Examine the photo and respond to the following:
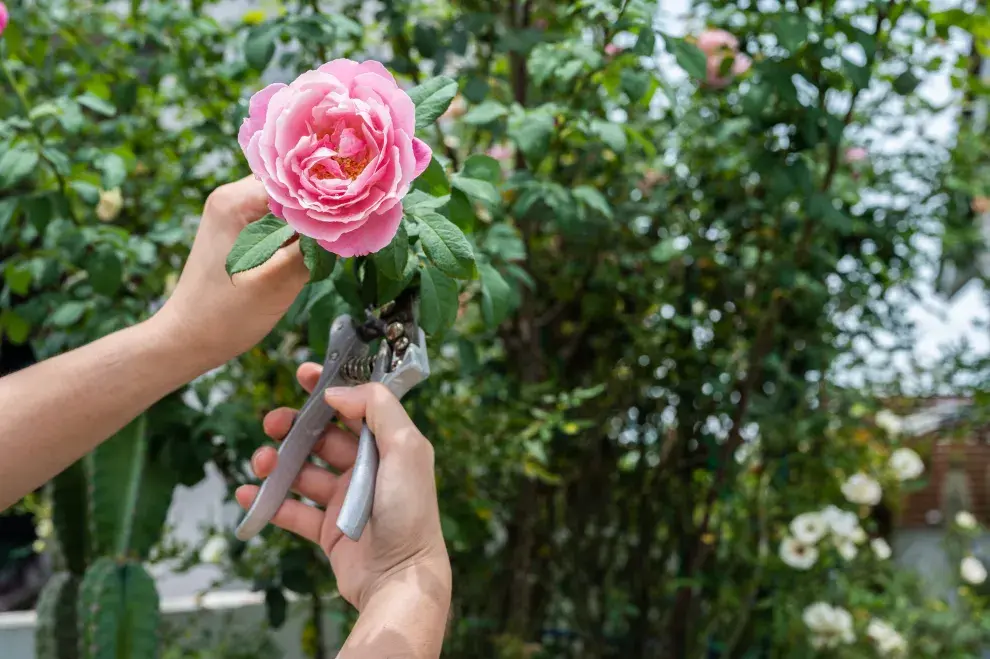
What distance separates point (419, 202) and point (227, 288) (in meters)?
0.21

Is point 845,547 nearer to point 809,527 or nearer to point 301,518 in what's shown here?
point 809,527

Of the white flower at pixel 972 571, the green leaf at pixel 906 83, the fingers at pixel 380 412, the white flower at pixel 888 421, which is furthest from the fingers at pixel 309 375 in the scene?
the white flower at pixel 972 571

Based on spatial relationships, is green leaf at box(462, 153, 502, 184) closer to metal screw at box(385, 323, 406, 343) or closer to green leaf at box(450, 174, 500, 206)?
green leaf at box(450, 174, 500, 206)

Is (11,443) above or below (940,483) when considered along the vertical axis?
above

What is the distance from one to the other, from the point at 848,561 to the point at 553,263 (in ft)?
3.76

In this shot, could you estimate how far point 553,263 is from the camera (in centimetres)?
175

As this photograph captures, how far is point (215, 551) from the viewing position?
1.93 m

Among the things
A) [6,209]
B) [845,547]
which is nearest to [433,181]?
[6,209]

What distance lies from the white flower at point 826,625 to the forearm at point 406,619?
55.2 inches

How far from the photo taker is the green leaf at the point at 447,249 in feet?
2.46

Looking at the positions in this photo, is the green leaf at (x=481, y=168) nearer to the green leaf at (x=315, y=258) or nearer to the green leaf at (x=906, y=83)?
the green leaf at (x=315, y=258)

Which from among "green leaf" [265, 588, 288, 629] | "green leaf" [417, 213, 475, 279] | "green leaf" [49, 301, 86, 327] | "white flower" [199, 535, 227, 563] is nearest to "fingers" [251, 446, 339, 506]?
"green leaf" [417, 213, 475, 279]

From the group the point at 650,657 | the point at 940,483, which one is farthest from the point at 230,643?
the point at 940,483

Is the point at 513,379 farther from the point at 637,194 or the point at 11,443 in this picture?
the point at 11,443
